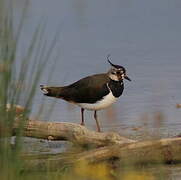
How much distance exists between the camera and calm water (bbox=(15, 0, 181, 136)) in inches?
290

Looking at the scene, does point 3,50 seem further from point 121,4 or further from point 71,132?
point 121,4

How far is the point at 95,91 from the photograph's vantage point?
300 inches

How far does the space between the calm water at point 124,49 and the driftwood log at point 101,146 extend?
1.69 ft

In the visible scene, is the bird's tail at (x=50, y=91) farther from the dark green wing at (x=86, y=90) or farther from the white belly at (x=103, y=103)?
the white belly at (x=103, y=103)

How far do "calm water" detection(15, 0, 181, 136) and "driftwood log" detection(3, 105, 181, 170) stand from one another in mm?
514

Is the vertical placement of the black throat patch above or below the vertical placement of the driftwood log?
above

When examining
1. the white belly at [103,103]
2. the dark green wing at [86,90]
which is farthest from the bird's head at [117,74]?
the white belly at [103,103]

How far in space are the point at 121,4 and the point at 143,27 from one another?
1176 millimetres

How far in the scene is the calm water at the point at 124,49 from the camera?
7359mm

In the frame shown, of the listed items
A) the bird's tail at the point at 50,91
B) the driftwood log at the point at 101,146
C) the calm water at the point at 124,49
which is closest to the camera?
the driftwood log at the point at 101,146

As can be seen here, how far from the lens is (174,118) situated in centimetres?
714

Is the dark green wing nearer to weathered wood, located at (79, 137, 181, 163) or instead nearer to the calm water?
the calm water

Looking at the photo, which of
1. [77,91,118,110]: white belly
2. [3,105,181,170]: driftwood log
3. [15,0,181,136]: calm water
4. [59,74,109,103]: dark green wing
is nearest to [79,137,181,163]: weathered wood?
[3,105,181,170]: driftwood log

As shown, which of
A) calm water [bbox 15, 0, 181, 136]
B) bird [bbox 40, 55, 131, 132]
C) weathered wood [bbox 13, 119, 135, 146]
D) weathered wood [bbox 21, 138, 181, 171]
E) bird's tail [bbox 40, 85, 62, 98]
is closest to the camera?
weathered wood [bbox 21, 138, 181, 171]
